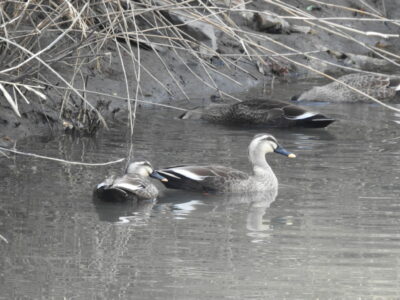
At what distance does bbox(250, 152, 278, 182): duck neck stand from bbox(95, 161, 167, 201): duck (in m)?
0.98

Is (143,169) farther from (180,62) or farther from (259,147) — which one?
(180,62)

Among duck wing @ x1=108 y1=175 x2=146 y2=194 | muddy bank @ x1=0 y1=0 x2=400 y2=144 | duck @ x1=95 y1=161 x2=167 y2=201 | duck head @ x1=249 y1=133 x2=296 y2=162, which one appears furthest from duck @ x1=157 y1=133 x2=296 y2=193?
muddy bank @ x1=0 y1=0 x2=400 y2=144

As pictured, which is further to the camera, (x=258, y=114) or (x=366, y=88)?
(x=366, y=88)

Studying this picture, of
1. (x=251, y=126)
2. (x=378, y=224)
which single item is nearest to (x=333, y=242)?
(x=378, y=224)

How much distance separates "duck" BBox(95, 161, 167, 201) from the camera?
9.95 metres

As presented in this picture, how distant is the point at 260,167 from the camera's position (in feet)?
36.7

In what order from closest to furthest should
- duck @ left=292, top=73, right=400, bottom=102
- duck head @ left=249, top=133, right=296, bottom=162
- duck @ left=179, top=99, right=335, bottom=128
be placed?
duck head @ left=249, top=133, right=296, bottom=162
duck @ left=179, top=99, right=335, bottom=128
duck @ left=292, top=73, right=400, bottom=102

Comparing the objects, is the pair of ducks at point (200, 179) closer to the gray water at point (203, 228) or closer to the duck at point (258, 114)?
the gray water at point (203, 228)

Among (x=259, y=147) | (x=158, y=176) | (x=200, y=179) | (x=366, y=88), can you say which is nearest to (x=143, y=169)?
(x=158, y=176)

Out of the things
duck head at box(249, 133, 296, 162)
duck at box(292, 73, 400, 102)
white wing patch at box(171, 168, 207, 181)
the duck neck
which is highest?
duck at box(292, 73, 400, 102)

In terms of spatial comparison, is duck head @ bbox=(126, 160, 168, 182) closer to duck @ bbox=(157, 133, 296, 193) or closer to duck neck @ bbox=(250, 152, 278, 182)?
duck @ bbox=(157, 133, 296, 193)

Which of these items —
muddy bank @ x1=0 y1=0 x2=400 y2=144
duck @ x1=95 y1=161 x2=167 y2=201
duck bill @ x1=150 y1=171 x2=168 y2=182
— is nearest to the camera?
duck @ x1=95 y1=161 x2=167 y2=201

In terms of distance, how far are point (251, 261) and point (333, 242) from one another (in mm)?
878

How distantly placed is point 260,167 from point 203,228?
7.45ft
